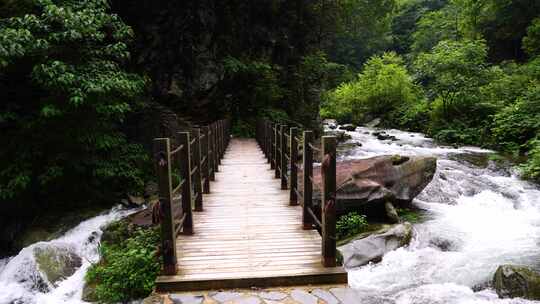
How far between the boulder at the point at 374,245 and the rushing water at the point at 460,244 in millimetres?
124

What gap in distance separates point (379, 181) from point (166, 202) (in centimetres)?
622

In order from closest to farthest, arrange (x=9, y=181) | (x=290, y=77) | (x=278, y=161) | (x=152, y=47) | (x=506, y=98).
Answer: (x=278, y=161), (x=9, y=181), (x=152, y=47), (x=506, y=98), (x=290, y=77)

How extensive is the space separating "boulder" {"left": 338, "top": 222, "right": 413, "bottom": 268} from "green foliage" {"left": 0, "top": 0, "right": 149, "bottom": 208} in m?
6.38

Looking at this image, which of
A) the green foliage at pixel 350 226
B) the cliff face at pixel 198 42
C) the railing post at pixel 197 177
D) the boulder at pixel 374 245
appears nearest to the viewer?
the railing post at pixel 197 177

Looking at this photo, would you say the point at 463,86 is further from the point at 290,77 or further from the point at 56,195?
the point at 56,195

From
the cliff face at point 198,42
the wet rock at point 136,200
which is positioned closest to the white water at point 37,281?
the wet rock at point 136,200

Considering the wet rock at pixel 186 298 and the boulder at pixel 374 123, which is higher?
the boulder at pixel 374 123

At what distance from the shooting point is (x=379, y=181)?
9.20 m

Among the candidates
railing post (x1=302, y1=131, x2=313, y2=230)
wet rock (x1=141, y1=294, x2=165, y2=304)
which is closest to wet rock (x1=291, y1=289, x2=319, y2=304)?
wet rock (x1=141, y1=294, x2=165, y2=304)

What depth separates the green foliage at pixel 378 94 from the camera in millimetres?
30969

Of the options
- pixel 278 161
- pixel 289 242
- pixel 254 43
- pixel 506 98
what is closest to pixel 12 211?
pixel 278 161

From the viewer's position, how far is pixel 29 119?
400 inches

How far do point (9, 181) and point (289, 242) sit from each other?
818cm

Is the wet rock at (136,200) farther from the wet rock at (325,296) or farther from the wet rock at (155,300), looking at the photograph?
the wet rock at (325,296)
